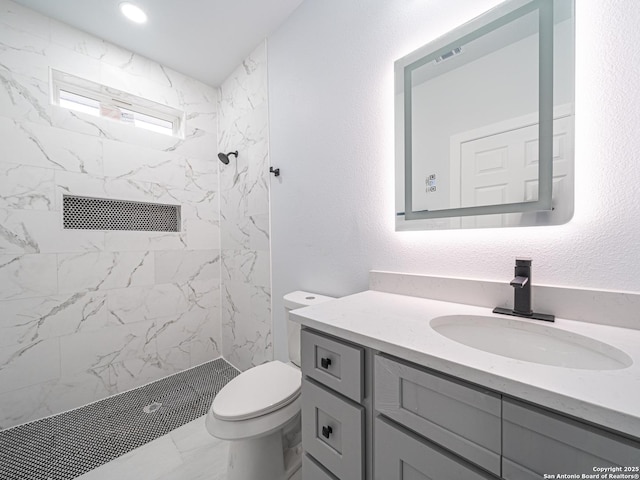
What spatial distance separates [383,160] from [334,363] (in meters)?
0.92

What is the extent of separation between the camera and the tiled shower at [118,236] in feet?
5.24

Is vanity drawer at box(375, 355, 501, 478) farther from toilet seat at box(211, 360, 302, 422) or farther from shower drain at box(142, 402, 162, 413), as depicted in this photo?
shower drain at box(142, 402, 162, 413)

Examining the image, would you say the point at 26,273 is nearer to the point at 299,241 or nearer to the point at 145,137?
the point at 145,137

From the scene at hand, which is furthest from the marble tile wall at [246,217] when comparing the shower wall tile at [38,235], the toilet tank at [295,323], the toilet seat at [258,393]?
the shower wall tile at [38,235]

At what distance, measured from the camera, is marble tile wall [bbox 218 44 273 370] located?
1943mm

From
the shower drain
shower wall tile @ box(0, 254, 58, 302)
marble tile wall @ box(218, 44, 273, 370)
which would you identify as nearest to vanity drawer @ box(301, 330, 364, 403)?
marble tile wall @ box(218, 44, 273, 370)

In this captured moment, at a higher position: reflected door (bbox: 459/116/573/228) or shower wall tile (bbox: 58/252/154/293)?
reflected door (bbox: 459/116/573/228)

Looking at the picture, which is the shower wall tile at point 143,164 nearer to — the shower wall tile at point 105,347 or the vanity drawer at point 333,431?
the shower wall tile at point 105,347

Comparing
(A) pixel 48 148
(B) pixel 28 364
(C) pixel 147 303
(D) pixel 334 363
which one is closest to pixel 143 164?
(A) pixel 48 148

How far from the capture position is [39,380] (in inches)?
65.2

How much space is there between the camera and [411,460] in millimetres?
614

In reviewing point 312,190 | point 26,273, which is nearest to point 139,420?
point 26,273

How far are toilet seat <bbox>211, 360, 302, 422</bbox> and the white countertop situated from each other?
479 mm

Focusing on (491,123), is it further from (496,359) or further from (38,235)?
(38,235)
